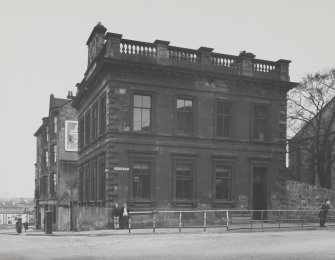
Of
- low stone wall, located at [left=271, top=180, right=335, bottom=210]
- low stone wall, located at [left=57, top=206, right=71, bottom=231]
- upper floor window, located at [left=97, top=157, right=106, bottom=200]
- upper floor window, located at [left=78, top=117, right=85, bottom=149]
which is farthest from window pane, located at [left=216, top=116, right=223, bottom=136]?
low stone wall, located at [left=57, top=206, right=71, bottom=231]

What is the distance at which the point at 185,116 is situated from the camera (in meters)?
28.7

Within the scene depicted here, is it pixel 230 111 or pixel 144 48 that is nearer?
pixel 144 48

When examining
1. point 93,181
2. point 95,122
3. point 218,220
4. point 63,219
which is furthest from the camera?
point 63,219

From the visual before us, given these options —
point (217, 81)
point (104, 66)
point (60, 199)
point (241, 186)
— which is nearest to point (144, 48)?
point (104, 66)

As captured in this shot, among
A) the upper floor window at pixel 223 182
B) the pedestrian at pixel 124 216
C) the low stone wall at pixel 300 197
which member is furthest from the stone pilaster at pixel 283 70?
the pedestrian at pixel 124 216

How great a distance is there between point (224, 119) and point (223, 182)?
3.69 meters

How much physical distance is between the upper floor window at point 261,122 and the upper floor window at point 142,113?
684 centimetres

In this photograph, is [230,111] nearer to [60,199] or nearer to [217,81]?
[217,81]

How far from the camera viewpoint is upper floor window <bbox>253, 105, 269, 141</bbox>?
100ft

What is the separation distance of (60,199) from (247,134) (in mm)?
25173

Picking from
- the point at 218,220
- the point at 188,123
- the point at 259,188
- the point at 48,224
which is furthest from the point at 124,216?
the point at 259,188

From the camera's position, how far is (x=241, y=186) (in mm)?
29453

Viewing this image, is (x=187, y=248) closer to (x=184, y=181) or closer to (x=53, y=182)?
(x=184, y=181)

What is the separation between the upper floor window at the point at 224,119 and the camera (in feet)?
96.9
